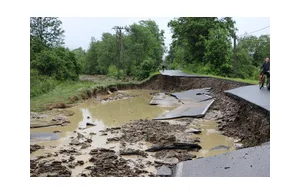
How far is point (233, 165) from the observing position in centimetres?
319

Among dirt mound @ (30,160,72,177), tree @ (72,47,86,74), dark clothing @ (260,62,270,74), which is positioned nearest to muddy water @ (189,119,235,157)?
dark clothing @ (260,62,270,74)

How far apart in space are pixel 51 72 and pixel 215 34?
9094 mm

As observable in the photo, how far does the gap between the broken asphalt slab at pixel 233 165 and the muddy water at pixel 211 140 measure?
170 centimetres

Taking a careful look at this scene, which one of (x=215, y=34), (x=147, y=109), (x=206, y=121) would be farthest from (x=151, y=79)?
(x=206, y=121)

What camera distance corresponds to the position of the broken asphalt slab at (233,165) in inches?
119

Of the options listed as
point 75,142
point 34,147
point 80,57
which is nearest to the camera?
point 34,147

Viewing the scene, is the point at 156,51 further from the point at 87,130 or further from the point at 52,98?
the point at 87,130

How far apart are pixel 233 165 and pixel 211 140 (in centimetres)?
298

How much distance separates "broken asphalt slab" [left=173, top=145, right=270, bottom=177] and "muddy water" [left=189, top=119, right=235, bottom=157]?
1698 millimetres

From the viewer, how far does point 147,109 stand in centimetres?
1100

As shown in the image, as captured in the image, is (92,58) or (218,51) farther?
(92,58)

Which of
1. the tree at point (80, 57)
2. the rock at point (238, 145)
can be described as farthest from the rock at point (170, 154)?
the tree at point (80, 57)

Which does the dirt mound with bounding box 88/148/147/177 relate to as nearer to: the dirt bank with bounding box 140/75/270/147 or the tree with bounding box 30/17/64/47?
the dirt bank with bounding box 140/75/270/147

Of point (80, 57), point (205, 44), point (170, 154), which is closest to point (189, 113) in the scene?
point (170, 154)
